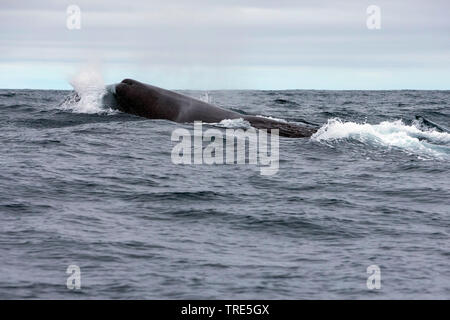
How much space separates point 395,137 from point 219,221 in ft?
37.5

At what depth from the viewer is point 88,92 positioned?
93.8ft

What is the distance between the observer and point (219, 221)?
42.2ft

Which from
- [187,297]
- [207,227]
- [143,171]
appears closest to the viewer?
[187,297]

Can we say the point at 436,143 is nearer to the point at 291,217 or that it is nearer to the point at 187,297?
the point at 291,217

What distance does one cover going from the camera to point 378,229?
12453 mm

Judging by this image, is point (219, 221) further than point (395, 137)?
No

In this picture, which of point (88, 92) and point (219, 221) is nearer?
point (219, 221)

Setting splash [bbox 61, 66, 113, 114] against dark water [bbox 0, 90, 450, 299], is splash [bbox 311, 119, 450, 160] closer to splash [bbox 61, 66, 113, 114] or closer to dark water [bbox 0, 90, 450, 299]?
dark water [bbox 0, 90, 450, 299]

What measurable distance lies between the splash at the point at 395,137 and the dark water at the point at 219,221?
16cm

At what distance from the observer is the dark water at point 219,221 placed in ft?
31.3

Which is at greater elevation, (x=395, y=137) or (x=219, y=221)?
(x=395, y=137)

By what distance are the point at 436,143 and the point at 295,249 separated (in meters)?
12.9

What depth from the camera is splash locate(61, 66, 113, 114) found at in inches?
1072
